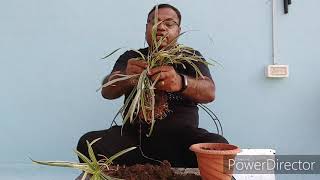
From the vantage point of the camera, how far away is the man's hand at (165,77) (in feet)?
4.11

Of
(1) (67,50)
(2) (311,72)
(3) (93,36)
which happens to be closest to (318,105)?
(2) (311,72)

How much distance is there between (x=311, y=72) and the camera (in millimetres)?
2125

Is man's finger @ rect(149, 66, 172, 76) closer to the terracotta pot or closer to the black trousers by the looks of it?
the terracotta pot

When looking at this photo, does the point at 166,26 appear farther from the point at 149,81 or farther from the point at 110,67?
the point at 110,67

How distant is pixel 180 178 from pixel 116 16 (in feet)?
4.01

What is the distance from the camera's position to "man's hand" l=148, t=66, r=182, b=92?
1.25 meters

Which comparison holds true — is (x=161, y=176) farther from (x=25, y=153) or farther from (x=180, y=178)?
(x=25, y=153)

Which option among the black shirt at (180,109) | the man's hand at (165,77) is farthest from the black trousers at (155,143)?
the man's hand at (165,77)

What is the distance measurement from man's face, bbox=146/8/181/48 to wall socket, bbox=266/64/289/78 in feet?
2.26

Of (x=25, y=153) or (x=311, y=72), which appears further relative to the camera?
(x=25, y=153)
